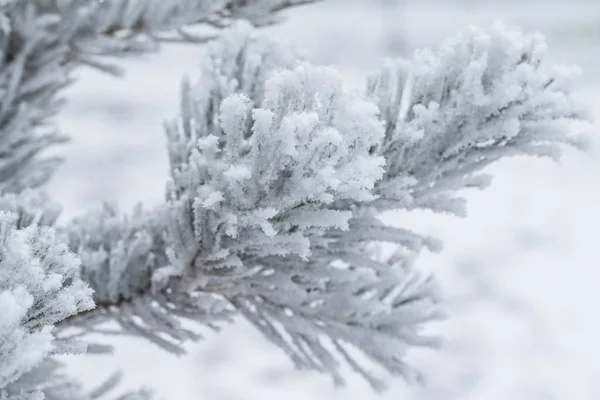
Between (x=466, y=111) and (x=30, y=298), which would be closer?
(x=30, y=298)

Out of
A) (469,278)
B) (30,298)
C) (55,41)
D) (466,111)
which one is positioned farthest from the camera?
(469,278)

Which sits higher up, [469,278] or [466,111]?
[466,111]

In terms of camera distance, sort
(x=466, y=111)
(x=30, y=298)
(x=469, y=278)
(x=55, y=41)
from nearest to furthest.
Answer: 1. (x=30, y=298)
2. (x=466, y=111)
3. (x=55, y=41)
4. (x=469, y=278)

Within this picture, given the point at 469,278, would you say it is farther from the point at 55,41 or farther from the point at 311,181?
the point at 311,181

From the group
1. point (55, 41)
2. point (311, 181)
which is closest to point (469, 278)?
point (55, 41)

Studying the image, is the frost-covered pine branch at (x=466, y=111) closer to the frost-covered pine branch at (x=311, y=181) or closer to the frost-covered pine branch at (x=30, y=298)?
the frost-covered pine branch at (x=311, y=181)

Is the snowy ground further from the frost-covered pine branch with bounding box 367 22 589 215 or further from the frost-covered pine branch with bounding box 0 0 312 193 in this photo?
the frost-covered pine branch with bounding box 367 22 589 215
